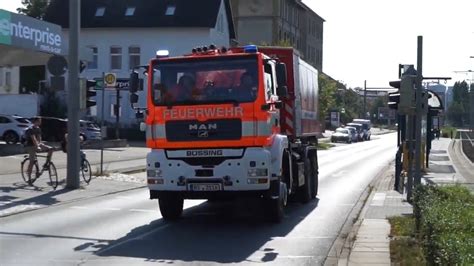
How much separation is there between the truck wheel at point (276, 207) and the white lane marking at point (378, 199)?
4251mm

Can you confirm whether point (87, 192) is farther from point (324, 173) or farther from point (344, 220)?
point (324, 173)

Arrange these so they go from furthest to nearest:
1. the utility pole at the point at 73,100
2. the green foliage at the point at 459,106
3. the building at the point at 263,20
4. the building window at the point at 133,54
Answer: the green foliage at the point at 459,106
the building at the point at 263,20
the building window at the point at 133,54
the utility pole at the point at 73,100

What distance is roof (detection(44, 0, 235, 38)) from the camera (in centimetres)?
6322

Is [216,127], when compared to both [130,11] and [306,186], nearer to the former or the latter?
[306,186]

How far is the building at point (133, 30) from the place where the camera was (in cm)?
6328

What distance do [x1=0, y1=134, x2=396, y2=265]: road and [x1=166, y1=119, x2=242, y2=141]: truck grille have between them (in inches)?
64.2

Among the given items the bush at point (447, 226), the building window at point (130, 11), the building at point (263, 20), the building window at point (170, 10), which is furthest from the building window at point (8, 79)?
the bush at point (447, 226)

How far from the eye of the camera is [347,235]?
12680 mm

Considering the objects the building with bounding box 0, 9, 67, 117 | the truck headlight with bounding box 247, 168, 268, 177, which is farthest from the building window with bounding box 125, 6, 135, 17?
the truck headlight with bounding box 247, 168, 268, 177

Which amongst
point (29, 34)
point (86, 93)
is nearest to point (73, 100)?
point (86, 93)

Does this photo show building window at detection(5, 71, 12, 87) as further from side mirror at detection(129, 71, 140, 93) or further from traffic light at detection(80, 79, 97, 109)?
→ side mirror at detection(129, 71, 140, 93)

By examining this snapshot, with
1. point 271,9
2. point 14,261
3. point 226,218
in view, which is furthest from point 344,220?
point 271,9

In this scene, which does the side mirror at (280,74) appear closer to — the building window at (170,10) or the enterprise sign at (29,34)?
the enterprise sign at (29,34)

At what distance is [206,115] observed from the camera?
13.5m
